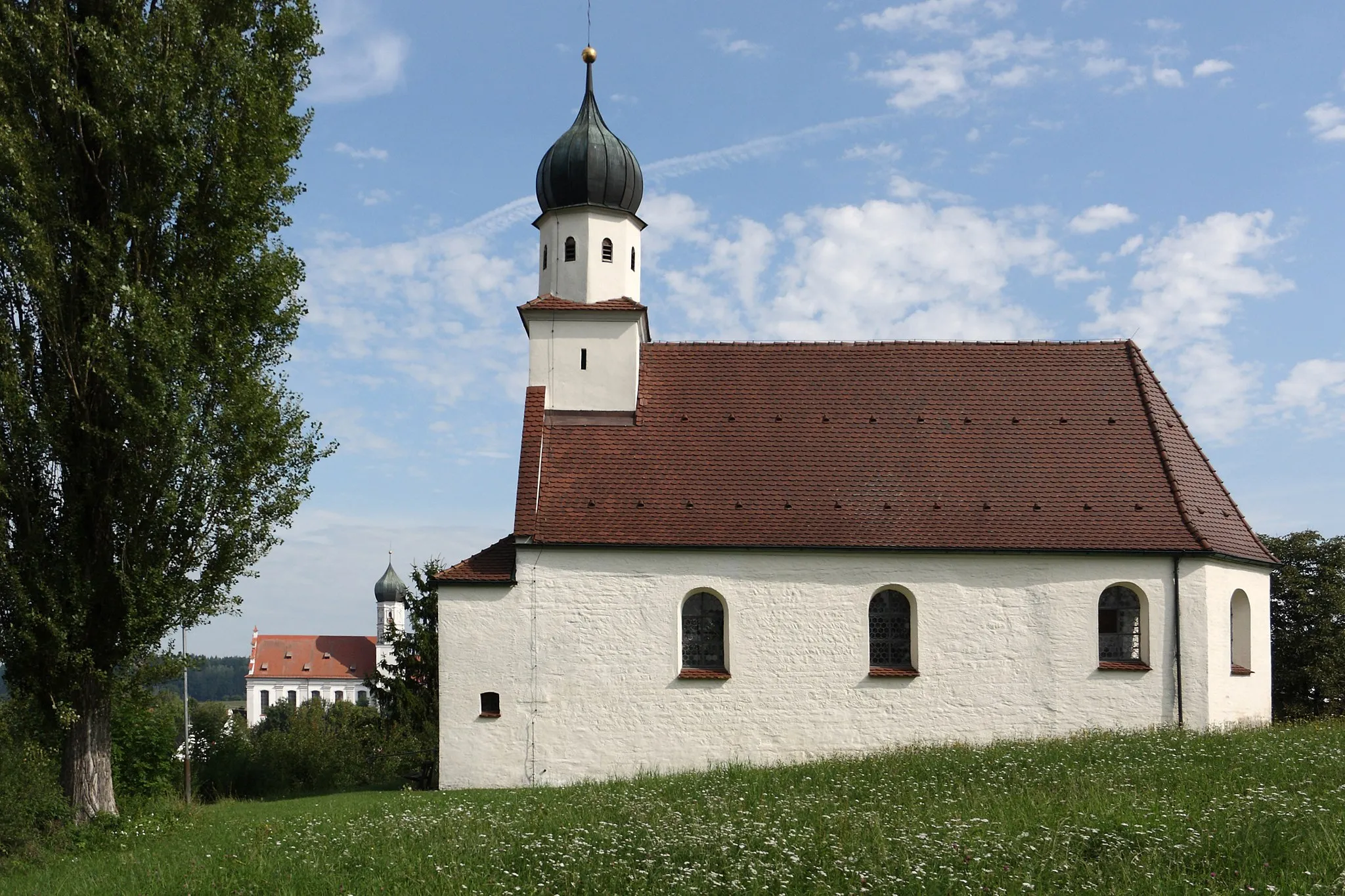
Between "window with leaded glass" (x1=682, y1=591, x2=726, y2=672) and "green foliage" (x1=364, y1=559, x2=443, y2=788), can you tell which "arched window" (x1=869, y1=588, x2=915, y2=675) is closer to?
"window with leaded glass" (x1=682, y1=591, x2=726, y2=672)

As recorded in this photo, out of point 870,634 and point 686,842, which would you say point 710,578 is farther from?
point 686,842

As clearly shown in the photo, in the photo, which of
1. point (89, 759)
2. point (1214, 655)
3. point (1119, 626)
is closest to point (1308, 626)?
point (1214, 655)

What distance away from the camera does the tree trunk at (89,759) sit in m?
14.6

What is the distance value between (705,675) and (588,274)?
836 cm

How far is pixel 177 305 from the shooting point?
574 inches

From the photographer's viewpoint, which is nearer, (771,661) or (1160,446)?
(771,661)

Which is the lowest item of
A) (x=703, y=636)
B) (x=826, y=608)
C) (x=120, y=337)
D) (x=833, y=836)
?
(x=833, y=836)

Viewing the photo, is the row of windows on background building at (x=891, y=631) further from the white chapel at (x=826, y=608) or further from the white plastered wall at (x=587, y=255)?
the white plastered wall at (x=587, y=255)

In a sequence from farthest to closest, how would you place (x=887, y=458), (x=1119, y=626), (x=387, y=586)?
(x=387, y=586)
(x=887, y=458)
(x=1119, y=626)

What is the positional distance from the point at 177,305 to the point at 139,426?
1669 mm

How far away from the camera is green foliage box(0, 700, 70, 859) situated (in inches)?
509

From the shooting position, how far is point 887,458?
21578 millimetres

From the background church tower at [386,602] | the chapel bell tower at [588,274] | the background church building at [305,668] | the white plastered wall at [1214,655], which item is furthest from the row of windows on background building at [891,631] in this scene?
the background church building at [305,668]

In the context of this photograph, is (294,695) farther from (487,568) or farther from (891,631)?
→ (891,631)
